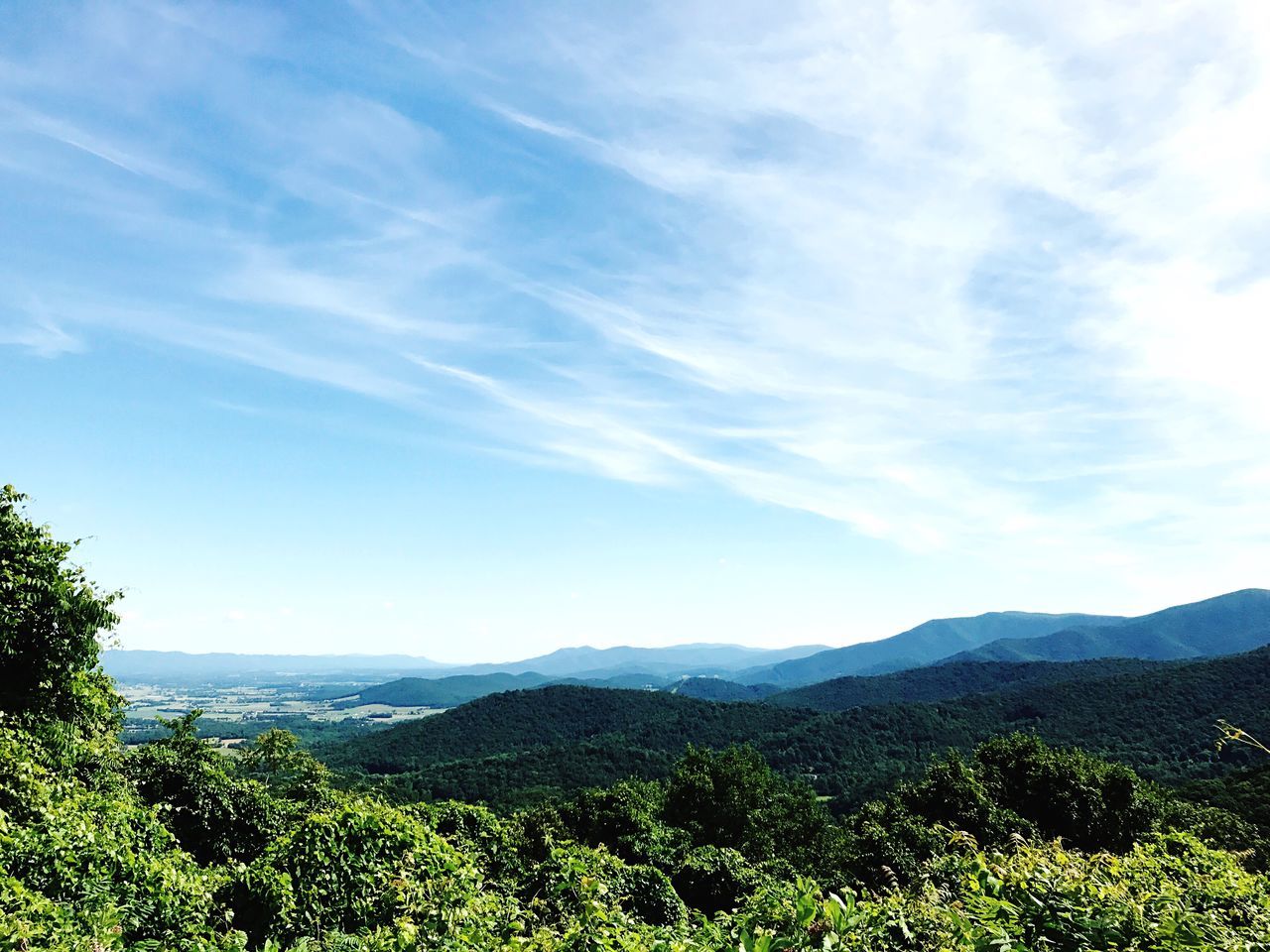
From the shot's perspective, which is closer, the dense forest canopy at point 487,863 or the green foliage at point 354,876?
the dense forest canopy at point 487,863

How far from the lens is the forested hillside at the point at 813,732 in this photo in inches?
3573

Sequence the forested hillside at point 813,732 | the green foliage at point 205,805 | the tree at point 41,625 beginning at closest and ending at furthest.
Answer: the tree at point 41,625 → the green foliage at point 205,805 → the forested hillside at point 813,732

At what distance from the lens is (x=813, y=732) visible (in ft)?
435

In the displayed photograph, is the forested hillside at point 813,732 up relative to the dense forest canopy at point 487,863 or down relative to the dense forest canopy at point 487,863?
down

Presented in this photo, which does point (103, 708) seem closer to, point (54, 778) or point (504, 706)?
point (54, 778)

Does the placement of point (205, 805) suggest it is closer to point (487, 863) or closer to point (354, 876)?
point (487, 863)

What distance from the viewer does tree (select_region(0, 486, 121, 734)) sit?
13.0 metres

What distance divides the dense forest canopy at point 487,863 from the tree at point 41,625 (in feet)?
0.13

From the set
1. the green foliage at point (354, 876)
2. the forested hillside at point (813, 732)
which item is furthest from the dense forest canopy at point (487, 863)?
the forested hillside at point (813, 732)

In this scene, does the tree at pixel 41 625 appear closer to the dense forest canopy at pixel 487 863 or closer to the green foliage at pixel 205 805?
the dense forest canopy at pixel 487 863

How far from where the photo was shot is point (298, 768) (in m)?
Result: 48.4

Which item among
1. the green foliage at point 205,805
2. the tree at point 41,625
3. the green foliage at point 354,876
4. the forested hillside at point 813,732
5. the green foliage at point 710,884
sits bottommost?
the forested hillside at point 813,732

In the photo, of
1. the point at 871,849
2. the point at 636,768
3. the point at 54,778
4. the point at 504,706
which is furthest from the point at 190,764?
the point at 504,706

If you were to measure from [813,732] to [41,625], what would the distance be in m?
139
